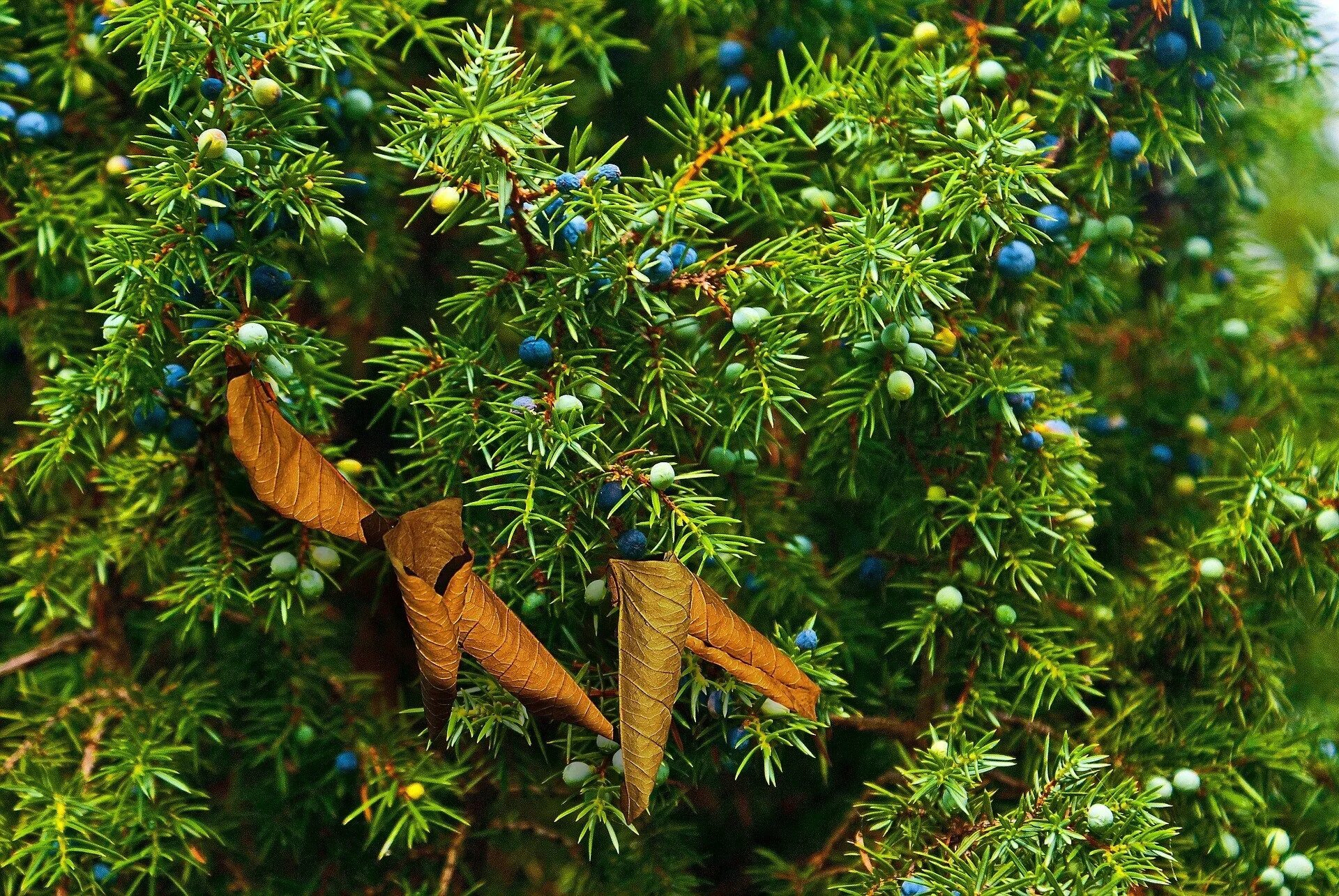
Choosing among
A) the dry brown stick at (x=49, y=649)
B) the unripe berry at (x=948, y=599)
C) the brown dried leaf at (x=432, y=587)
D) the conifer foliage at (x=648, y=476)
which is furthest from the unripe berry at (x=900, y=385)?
the dry brown stick at (x=49, y=649)

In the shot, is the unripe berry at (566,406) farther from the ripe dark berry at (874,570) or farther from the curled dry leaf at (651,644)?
the ripe dark berry at (874,570)

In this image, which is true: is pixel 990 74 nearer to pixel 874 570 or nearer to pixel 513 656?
pixel 874 570

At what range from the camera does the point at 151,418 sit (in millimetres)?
575

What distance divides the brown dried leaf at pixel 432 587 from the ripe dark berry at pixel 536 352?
3.0 inches

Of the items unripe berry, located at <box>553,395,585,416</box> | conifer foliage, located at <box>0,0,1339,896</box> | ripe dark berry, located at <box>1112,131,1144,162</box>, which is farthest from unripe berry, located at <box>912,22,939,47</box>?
unripe berry, located at <box>553,395,585,416</box>

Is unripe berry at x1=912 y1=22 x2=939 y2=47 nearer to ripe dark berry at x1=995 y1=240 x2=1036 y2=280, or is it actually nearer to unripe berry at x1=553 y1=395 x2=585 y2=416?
ripe dark berry at x1=995 y1=240 x2=1036 y2=280

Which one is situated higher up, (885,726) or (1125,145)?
(1125,145)

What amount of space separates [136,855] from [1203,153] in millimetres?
862

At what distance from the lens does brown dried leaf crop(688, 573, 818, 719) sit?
1.63 ft

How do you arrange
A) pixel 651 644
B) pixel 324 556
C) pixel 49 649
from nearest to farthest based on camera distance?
pixel 651 644 → pixel 324 556 → pixel 49 649

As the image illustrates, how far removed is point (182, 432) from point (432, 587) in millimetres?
193

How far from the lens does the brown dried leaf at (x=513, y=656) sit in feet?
1.59

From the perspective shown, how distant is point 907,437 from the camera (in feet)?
1.98

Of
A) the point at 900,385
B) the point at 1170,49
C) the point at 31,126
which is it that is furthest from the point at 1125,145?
the point at 31,126
